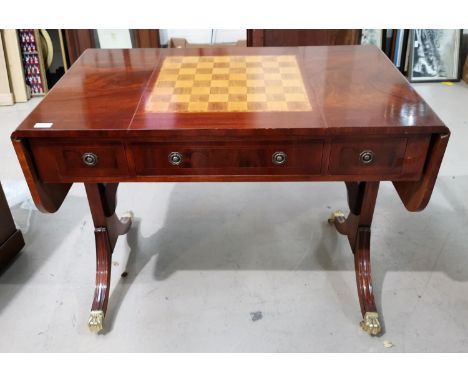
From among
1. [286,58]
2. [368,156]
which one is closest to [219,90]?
[286,58]

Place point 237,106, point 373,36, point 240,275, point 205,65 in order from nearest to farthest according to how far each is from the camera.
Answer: point 237,106 → point 205,65 → point 240,275 → point 373,36

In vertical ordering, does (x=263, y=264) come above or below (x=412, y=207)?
below

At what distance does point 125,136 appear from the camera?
1.23 metres

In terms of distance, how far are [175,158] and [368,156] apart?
21.3 inches

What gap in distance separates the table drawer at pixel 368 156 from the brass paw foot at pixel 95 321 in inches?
38.2

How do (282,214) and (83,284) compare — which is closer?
(83,284)

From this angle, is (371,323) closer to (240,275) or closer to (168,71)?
(240,275)

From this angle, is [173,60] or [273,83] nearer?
[273,83]

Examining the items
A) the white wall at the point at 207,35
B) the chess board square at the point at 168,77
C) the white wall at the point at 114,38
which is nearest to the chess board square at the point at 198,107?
the chess board square at the point at 168,77

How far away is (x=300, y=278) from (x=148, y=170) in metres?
0.87

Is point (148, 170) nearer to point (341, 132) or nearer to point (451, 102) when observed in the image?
point (341, 132)

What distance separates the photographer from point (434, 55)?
Result: 145 inches

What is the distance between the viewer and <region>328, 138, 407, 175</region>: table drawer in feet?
4.14
